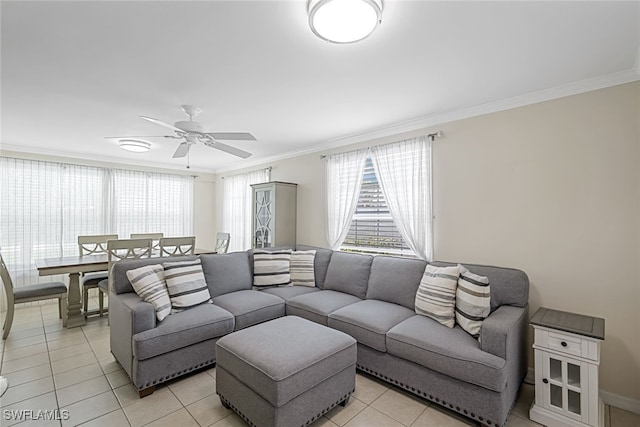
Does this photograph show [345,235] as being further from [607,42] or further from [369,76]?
[607,42]

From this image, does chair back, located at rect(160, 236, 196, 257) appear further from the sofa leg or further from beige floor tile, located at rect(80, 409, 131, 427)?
beige floor tile, located at rect(80, 409, 131, 427)

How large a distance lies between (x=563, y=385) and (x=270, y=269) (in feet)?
9.14

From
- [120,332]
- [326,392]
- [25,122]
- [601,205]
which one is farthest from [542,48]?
[25,122]

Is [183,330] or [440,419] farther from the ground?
[183,330]

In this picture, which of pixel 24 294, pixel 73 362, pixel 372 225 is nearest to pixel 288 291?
pixel 372 225

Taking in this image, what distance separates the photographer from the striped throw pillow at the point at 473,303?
2152 millimetres

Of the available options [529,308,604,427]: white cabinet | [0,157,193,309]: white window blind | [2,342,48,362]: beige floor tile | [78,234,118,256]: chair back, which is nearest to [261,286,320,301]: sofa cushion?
[529,308,604,427]: white cabinet

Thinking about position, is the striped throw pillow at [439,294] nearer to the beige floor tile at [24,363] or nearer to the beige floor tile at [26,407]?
the beige floor tile at [26,407]

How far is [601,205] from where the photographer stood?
221 centimetres

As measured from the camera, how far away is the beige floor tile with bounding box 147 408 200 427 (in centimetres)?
189

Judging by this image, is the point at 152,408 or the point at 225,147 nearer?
the point at 152,408

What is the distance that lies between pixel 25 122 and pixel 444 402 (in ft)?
16.3

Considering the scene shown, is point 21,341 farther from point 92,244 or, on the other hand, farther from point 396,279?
point 396,279

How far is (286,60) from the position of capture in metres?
1.99
